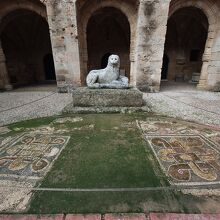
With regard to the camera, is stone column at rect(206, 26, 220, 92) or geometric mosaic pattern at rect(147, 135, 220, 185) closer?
geometric mosaic pattern at rect(147, 135, 220, 185)

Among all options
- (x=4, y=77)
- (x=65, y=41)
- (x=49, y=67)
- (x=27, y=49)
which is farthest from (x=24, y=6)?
(x=49, y=67)

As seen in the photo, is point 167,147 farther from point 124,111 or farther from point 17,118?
point 17,118

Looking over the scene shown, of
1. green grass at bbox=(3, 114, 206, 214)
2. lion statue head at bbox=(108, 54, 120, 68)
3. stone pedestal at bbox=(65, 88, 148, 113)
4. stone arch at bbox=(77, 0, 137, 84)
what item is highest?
stone arch at bbox=(77, 0, 137, 84)

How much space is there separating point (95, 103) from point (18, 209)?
319 centimetres

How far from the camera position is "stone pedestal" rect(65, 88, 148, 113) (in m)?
4.35

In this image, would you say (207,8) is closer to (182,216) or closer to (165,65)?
(165,65)

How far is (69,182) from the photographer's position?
1891mm

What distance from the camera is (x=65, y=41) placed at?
263 inches

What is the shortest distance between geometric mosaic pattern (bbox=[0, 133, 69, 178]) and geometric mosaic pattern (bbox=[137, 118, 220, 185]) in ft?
5.41

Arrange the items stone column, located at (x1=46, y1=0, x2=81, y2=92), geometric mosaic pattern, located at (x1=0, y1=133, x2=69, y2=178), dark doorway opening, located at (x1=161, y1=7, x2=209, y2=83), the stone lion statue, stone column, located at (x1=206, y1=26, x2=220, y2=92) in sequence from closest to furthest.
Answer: geometric mosaic pattern, located at (x1=0, y1=133, x2=69, y2=178), the stone lion statue, stone column, located at (x1=46, y1=0, x2=81, y2=92), stone column, located at (x1=206, y1=26, x2=220, y2=92), dark doorway opening, located at (x1=161, y1=7, x2=209, y2=83)

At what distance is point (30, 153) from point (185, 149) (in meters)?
2.53

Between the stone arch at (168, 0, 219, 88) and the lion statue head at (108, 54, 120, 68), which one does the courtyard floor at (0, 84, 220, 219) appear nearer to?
the lion statue head at (108, 54, 120, 68)

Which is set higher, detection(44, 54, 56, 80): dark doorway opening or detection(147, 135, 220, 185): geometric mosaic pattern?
detection(44, 54, 56, 80): dark doorway opening

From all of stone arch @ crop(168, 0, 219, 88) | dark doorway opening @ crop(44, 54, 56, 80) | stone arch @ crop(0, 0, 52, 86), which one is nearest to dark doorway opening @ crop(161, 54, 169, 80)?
stone arch @ crop(168, 0, 219, 88)
